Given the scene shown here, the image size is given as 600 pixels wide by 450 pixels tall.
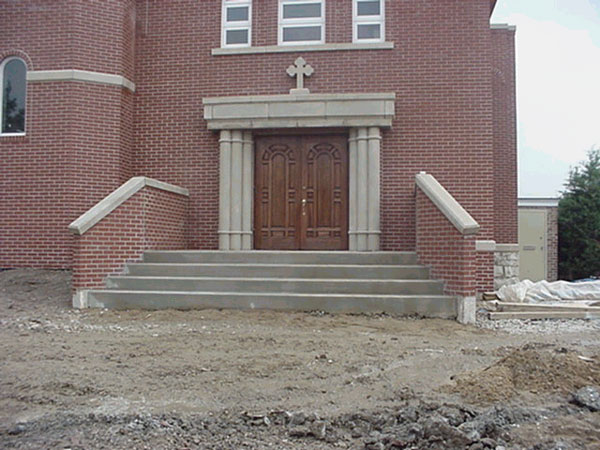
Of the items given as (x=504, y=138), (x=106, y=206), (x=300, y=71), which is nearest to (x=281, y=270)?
(x=106, y=206)

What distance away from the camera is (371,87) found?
1083 centimetres

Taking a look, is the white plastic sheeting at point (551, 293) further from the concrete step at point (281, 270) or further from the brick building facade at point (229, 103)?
the concrete step at point (281, 270)

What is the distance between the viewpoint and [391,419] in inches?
152

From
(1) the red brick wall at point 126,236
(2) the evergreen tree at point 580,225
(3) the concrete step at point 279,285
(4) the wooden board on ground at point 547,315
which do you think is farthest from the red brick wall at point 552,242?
(1) the red brick wall at point 126,236

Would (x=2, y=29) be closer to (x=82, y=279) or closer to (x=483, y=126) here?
(x=82, y=279)

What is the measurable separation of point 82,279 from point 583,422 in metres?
6.72

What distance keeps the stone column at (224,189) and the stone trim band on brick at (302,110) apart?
0.92ft

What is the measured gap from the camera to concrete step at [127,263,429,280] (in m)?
8.41

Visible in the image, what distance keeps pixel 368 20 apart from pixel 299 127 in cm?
263

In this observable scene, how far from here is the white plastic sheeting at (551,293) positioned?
893cm

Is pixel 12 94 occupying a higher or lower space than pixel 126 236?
higher

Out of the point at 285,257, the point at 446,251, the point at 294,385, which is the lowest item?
the point at 294,385

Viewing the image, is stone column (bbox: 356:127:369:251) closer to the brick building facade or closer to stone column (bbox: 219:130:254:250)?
the brick building facade

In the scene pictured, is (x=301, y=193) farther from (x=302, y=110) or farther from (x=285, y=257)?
(x=285, y=257)
